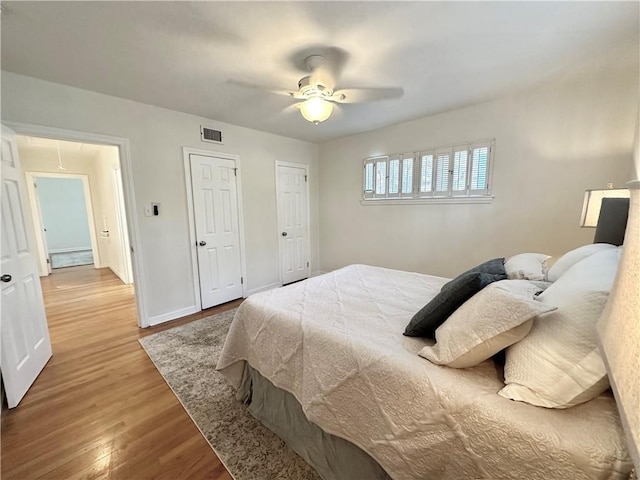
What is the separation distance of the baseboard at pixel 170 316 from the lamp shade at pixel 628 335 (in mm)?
3562

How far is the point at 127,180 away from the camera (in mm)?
2680

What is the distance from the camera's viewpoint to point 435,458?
0.91 metres

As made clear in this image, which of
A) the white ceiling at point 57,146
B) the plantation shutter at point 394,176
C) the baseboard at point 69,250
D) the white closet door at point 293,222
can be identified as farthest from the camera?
the baseboard at point 69,250

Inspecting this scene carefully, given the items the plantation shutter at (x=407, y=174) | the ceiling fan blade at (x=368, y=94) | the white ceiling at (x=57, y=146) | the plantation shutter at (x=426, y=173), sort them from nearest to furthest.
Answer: the ceiling fan blade at (x=368, y=94) → the plantation shutter at (x=426, y=173) → the plantation shutter at (x=407, y=174) → the white ceiling at (x=57, y=146)

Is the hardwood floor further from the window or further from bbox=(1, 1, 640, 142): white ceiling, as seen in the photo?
the window

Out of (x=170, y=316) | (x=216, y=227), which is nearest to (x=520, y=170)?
(x=216, y=227)

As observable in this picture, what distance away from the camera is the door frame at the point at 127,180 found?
2254 millimetres

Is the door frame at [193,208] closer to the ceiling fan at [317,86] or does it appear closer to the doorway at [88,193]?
the doorway at [88,193]

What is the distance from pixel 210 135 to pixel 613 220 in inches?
153

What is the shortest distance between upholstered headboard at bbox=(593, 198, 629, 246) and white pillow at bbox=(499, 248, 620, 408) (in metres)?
1.04

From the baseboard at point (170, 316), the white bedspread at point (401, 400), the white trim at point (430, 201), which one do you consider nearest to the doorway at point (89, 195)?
the baseboard at point (170, 316)

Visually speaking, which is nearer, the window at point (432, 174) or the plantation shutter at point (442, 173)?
the window at point (432, 174)

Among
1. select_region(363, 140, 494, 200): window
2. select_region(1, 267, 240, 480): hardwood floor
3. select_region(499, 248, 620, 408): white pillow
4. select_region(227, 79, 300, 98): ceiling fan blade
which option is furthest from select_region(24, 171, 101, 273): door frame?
select_region(499, 248, 620, 408): white pillow

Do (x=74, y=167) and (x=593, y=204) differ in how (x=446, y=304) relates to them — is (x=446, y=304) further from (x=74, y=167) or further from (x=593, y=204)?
(x=74, y=167)
